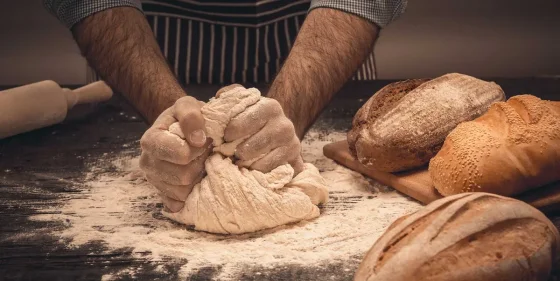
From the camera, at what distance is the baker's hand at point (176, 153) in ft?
4.82

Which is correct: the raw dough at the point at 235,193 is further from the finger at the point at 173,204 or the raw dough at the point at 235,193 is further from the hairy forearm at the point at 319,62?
the hairy forearm at the point at 319,62

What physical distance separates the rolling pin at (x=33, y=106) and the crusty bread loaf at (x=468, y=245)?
1391mm

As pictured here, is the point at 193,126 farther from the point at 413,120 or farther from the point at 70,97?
the point at 70,97

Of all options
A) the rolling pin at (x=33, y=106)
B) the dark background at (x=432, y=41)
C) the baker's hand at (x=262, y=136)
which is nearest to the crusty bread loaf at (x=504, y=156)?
the baker's hand at (x=262, y=136)

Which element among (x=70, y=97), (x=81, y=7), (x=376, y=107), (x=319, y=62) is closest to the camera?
(x=376, y=107)

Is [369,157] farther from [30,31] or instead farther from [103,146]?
[30,31]

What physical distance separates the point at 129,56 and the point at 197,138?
2.29ft

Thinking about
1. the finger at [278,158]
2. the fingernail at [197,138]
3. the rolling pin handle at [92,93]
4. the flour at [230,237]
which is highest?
the fingernail at [197,138]

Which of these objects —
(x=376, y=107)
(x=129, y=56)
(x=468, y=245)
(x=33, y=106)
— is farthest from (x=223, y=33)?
(x=468, y=245)

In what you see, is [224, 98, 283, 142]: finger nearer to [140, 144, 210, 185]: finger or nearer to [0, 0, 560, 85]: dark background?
[140, 144, 210, 185]: finger

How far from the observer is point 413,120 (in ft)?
5.72

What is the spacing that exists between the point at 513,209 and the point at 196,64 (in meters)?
1.54

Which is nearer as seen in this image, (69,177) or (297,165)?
(297,165)

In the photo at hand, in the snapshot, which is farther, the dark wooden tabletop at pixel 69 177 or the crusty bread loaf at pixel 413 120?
the crusty bread loaf at pixel 413 120
